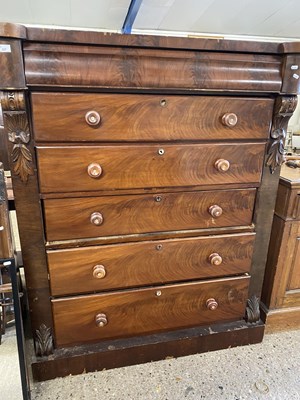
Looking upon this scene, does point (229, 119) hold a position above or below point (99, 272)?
above

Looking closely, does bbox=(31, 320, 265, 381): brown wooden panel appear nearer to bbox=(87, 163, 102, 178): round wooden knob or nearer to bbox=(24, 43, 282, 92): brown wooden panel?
bbox=(87, 163, 102, 178): round wooden knob

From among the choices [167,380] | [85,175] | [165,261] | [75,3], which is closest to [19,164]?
[85,175]

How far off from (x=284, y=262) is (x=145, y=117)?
3.04 feet

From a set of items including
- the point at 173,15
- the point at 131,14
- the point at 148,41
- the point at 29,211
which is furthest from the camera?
the point at 173,15

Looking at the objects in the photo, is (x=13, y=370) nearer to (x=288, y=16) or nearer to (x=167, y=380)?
(x=167, y=380)

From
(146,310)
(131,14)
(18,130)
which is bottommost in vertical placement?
(146,310)

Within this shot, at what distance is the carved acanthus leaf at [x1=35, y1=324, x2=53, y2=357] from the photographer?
42.8 inches

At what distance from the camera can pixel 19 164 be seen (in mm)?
890

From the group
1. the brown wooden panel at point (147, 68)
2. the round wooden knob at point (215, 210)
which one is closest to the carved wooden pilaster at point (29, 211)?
the brown wooden panel at point (147, 68)

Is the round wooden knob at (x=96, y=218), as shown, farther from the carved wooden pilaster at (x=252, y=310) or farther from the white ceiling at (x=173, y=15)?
the white ceiling at (x=173, y=15)

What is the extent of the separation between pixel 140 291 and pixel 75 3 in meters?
3.54

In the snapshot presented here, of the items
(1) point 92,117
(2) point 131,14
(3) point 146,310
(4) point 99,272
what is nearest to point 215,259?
(3) point 146,310

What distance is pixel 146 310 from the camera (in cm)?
117

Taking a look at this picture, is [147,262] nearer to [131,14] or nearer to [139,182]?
[139,182]
